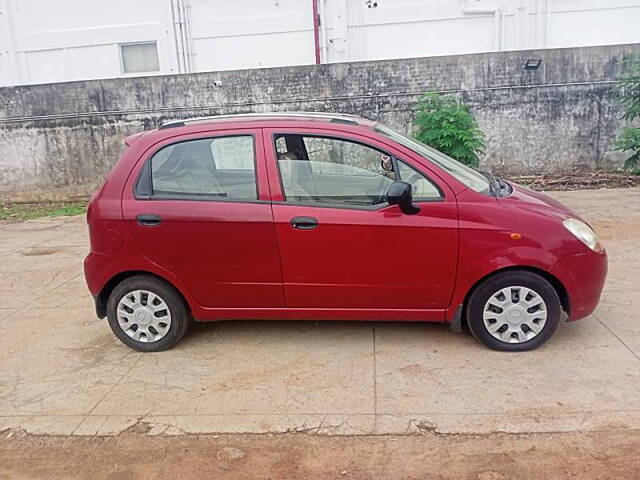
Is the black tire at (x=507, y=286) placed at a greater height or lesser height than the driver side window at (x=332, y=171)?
lesser

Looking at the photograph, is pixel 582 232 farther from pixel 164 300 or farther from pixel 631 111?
pixel 631 111

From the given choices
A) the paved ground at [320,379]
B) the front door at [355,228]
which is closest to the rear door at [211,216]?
the front door at [355,228]

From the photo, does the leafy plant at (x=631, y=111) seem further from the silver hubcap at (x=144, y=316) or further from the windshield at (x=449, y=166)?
the silver hubcap at (x=144, y=316)

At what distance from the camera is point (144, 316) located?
14.1 feet

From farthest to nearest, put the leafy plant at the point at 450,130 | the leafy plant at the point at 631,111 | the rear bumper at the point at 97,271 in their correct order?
1. the leafy plant at the point at 631,111
2. the leafy plant at the point at 450,130
3. the rear bumper at the point at 97,271

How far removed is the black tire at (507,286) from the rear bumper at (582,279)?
0.10m

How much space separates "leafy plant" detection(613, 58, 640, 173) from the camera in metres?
10.2

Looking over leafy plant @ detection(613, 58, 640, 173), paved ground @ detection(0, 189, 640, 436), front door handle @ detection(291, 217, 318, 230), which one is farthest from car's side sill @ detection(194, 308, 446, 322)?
leafy plant @ detection(613, 58, 640, 173)

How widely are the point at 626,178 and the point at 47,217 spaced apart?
36.1 ft

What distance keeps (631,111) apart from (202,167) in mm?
9085

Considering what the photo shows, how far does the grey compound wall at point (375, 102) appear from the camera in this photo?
1086 cm

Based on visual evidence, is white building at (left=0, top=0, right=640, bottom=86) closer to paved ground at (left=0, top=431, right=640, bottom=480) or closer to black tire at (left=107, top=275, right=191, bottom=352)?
black tire at (left=107, top=275, right=191, bottom=352)

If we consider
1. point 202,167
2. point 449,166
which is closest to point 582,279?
point 449,166

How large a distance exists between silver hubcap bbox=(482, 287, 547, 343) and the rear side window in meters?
1.99
